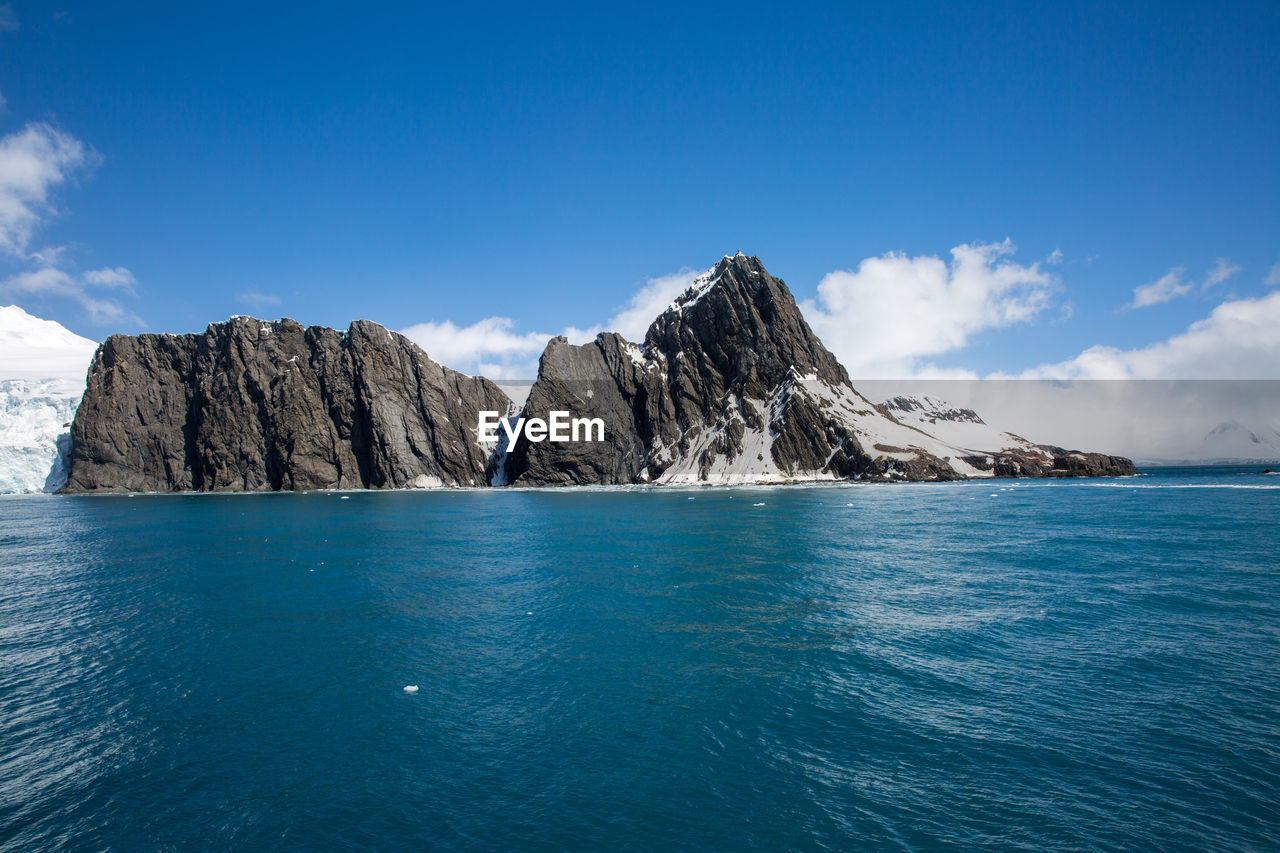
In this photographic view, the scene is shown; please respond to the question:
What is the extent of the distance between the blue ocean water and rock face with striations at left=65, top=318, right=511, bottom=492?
14749 cm

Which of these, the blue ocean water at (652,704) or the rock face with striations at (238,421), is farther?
the rock face with striations at (238,421)

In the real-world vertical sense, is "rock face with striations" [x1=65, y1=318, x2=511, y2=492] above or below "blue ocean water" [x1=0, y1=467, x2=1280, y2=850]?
above

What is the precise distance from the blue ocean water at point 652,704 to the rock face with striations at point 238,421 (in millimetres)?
147495

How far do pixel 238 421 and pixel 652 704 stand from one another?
213 metres

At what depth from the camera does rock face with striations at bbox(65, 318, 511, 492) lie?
615ft

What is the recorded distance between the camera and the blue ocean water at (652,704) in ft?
52.9

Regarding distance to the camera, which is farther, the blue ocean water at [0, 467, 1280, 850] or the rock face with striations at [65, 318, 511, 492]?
the rock face with striations at [65, 318, 511, 492]

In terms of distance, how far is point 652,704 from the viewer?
23.7 m

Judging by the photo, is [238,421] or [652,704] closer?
[652,704]

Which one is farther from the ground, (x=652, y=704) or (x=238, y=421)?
(x=238, y=421)

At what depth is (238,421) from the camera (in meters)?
192

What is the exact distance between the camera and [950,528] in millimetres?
71562

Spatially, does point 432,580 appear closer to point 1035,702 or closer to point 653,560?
point 653,560

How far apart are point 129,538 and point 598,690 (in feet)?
258
